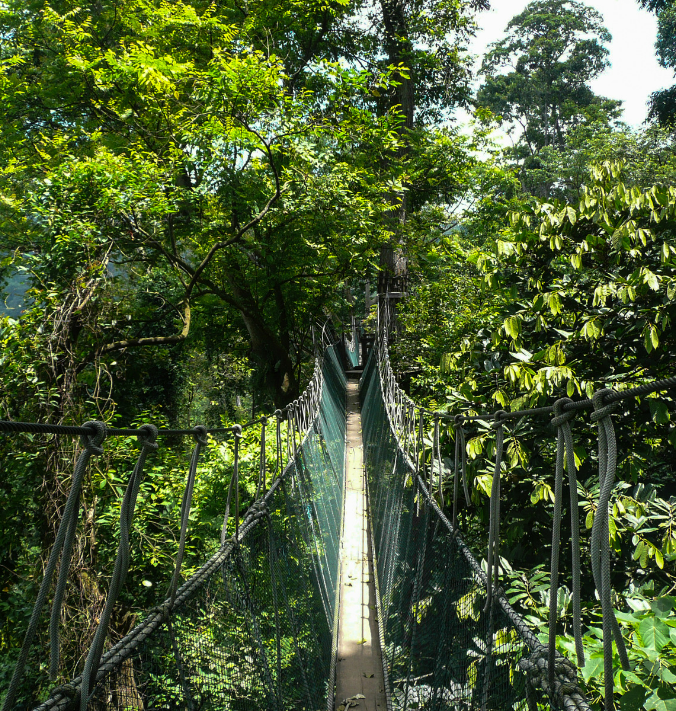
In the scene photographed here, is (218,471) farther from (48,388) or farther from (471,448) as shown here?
(471,448)

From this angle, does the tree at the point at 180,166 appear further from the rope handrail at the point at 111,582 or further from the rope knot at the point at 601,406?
the rope knot at the point at 601,406

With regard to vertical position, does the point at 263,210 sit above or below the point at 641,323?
above

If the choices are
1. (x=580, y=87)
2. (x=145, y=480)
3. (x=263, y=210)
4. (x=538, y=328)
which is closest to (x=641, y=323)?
(x=538, y=328)

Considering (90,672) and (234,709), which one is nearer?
(90,672)

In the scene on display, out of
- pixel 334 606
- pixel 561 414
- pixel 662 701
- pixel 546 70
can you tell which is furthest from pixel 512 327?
pixel 546 70

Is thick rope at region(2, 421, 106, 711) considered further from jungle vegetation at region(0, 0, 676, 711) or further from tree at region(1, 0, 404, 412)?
tree at region(1, 0, 404, 412)

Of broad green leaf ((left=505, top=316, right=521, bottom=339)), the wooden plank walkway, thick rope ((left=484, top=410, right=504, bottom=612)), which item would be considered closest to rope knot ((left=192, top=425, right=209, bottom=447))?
thick rope ((left=484, top=410, right=504, bottom=612))

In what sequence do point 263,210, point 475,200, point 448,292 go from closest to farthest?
point 263,210, point 448,292, point 475,200

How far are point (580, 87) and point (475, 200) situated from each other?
17.0 m

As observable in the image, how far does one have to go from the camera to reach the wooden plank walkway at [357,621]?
8.20 ft

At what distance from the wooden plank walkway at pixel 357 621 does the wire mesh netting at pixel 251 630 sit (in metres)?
0.14

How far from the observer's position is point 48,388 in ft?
12.5

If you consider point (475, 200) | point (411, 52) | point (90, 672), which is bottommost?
point (90, 672)

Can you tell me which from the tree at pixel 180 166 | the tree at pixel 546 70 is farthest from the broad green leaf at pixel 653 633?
the tree at pixel 546 70
